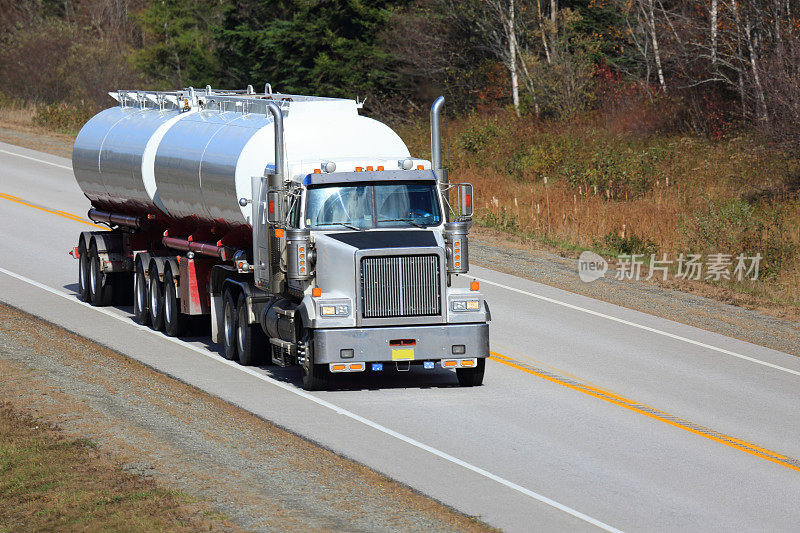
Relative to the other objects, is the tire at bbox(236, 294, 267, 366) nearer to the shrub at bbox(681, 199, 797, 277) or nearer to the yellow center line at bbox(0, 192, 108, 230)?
the shrub at bbox(681, 199, 797, 277)

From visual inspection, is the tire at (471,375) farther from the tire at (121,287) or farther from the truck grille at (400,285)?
the tire at (121,287)

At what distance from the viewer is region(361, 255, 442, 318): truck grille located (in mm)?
14219

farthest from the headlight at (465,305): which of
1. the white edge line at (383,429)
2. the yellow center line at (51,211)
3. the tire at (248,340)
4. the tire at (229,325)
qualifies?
the yellow center line at (51,211)

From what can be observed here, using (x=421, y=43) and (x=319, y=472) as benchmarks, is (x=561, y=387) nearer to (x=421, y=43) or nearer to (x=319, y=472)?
(x=319, y=472)

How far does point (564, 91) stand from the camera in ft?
134

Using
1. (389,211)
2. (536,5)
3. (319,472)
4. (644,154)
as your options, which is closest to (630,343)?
(389,211)

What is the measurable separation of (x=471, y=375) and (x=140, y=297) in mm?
7132

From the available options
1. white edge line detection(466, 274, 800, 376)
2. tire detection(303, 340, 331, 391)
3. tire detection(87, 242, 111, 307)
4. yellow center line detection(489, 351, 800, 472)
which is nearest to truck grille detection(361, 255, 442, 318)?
tire detection(303, 340, 331, 391)

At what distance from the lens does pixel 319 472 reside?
1084cm

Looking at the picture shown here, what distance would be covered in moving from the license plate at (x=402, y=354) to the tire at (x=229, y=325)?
348 cm

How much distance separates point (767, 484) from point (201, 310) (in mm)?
9752

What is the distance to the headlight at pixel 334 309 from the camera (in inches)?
562

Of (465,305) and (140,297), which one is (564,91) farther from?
(465,305)

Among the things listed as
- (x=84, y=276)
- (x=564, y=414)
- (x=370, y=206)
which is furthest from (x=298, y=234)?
(x=84, y=276)
